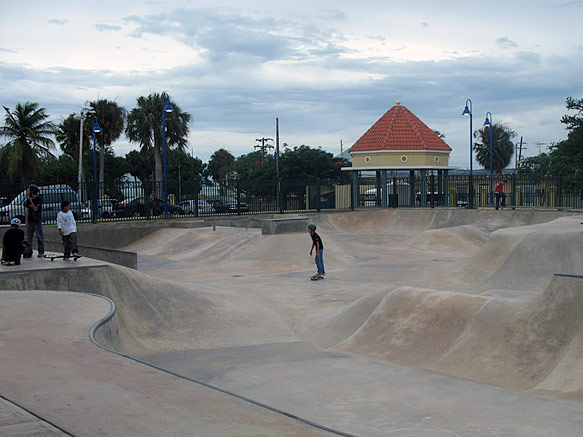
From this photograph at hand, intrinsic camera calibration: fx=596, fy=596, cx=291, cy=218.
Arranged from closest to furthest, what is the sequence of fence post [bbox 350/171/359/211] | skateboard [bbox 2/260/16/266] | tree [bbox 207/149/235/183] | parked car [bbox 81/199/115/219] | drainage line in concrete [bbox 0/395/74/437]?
drainage line in concrete [bbox 0/395/74/437], skateboard [bbox 2/260/16/266], parked car [bbox 81/199/115/219], fence post [bbox 350/171/359/211], tree [bbox 207/149/235/183]

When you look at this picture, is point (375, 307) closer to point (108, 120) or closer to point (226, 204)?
point (226, 204)

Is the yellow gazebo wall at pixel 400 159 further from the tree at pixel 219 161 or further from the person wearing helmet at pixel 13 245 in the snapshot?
the tree at pixel 219 161

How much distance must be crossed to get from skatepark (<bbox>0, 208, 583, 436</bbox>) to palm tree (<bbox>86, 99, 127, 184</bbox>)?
39661 millimetres

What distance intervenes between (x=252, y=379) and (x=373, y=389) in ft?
5.61

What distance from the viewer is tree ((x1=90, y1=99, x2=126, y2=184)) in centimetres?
5353

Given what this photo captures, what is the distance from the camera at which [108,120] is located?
5422 centimetres

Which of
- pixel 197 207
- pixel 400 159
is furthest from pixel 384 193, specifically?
pixel 197 207

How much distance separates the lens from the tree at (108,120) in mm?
53531

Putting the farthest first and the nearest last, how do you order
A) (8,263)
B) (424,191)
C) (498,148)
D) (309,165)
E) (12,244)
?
(498,148) → (309,165) → (424,191) → (8,263) → (12,244)

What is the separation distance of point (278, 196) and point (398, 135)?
936 cm

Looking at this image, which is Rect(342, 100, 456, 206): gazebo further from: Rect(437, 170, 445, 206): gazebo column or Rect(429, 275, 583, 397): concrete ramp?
Rect(429, 275, 583, 397): concrete ramp

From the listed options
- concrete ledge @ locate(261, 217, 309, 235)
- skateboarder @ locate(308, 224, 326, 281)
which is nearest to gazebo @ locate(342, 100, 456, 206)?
concrete ledge @ locate(261, 217, 309, 235)

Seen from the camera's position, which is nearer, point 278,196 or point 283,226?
point 283,226

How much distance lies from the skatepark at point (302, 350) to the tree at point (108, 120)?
39.6 metres
